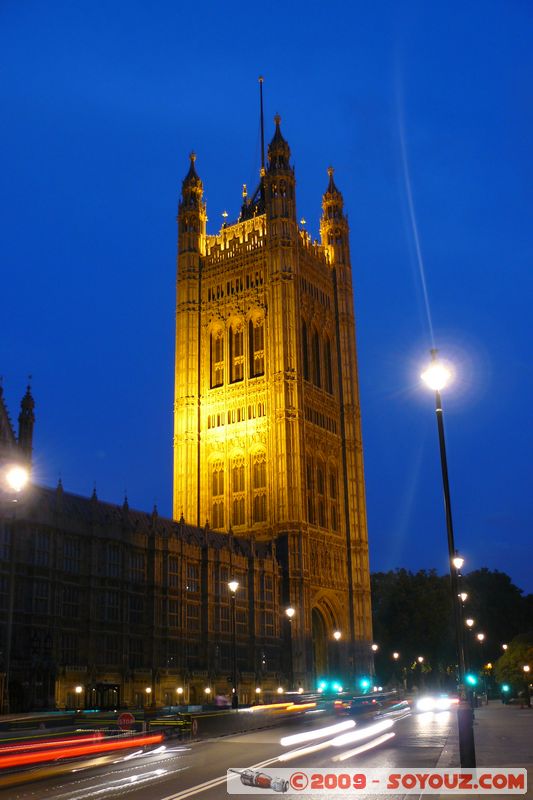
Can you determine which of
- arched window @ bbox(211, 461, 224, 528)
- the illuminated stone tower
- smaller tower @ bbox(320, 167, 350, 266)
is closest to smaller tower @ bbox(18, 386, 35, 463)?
the illuminated stone tower

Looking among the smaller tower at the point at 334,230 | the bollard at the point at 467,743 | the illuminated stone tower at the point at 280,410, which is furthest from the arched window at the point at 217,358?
the bollard at the point at 467,743

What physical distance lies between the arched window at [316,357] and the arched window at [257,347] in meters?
7.40

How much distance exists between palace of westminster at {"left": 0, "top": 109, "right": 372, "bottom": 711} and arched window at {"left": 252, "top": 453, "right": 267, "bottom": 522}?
197mm

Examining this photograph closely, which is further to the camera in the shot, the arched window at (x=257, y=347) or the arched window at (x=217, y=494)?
the arched window at (x=257, y=347)

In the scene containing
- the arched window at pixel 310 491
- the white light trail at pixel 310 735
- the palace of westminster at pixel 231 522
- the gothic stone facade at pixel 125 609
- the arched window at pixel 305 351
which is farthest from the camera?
the arched window at pixel 305 351

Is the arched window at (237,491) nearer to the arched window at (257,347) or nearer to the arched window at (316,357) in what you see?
the arched window at (257,347)

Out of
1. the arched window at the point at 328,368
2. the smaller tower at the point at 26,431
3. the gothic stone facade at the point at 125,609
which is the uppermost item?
the arched window at the point at 328,368

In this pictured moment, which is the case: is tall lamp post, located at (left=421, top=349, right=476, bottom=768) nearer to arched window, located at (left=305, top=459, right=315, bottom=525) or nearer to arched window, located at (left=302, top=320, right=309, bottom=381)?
arched window, located at (left=305, top=459, right=315, bottom=525)

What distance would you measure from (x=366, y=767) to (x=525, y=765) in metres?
3.91

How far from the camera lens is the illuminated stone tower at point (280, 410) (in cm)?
9112

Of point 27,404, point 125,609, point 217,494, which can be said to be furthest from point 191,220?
point 125,609

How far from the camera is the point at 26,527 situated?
57625 mm

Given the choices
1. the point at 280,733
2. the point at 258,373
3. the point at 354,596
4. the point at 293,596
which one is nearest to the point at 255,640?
the point at 293,596

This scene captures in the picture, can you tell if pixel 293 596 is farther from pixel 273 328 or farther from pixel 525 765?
pixel 525 765
